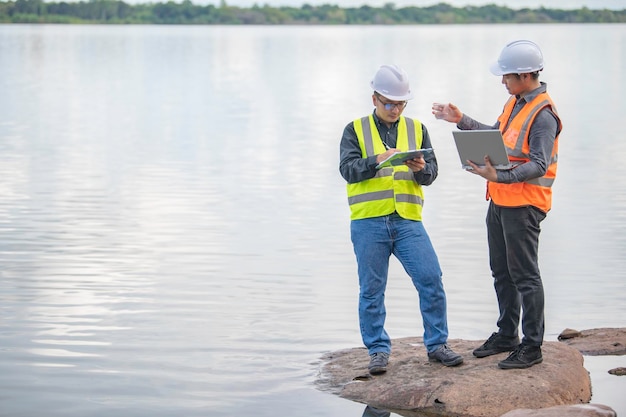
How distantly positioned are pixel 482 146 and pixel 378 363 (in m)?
1.41

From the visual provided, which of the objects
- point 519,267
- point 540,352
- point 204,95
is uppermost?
point 519,267

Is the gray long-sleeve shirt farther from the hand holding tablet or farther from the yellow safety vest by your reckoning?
the yellow safety vest

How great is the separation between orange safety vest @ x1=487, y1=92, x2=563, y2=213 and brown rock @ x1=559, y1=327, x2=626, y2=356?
1.58m

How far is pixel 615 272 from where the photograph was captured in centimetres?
1216

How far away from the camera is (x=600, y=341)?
9289 millimetres

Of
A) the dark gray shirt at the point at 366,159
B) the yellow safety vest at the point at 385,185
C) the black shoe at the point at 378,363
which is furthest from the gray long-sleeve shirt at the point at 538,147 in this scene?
the black shoe at the point at 378,363

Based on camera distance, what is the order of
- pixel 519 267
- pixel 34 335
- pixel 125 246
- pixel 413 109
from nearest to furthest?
pixel 519 267 < pixel 34 335 < pixel 125 246 < pixel 413 109

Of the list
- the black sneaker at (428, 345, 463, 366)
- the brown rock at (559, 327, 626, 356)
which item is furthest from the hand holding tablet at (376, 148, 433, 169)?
the brown rock at (559, 327, 626, 356)

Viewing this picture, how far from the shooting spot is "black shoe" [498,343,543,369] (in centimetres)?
789

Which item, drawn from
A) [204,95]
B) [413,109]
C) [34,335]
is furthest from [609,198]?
[204,95]

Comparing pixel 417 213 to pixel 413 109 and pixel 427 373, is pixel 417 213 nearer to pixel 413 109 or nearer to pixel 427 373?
pixel 427 373

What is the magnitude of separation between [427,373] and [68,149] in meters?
16.0

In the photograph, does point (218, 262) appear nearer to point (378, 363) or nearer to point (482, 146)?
point (378, 363)

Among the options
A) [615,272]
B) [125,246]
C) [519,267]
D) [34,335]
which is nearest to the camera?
[519,267]
